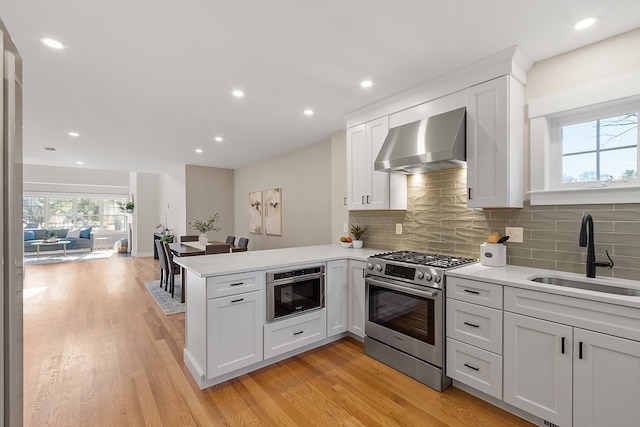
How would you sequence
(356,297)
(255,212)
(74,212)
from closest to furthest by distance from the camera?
(356,297) < (255,212) < (74,212)

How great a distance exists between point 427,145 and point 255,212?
16.4 ft

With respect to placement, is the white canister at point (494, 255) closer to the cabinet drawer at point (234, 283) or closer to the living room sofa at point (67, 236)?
the cabinet drawer at point (234, 283)

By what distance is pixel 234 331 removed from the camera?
7.74ft

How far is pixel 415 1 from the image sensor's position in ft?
5.55

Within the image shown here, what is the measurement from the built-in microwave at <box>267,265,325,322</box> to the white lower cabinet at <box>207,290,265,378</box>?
105 mm

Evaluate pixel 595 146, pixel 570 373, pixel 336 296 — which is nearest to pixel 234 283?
pixel 336 296

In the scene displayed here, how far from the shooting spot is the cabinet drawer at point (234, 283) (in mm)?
2244

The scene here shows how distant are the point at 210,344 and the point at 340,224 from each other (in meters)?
2.39

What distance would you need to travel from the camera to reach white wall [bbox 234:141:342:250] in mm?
4855

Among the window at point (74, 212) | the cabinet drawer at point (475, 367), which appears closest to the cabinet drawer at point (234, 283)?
the cabinet drawer at point (475, 367)

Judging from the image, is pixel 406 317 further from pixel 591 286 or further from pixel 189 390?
pixel 189 390

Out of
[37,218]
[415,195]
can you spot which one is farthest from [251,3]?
[37,218]

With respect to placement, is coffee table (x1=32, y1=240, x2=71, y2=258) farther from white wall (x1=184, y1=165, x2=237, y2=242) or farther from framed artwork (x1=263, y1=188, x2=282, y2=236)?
framed artwork (x1=263, y1=188, x2=282, y2=236)

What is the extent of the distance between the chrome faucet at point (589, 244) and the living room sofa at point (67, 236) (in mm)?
13598
